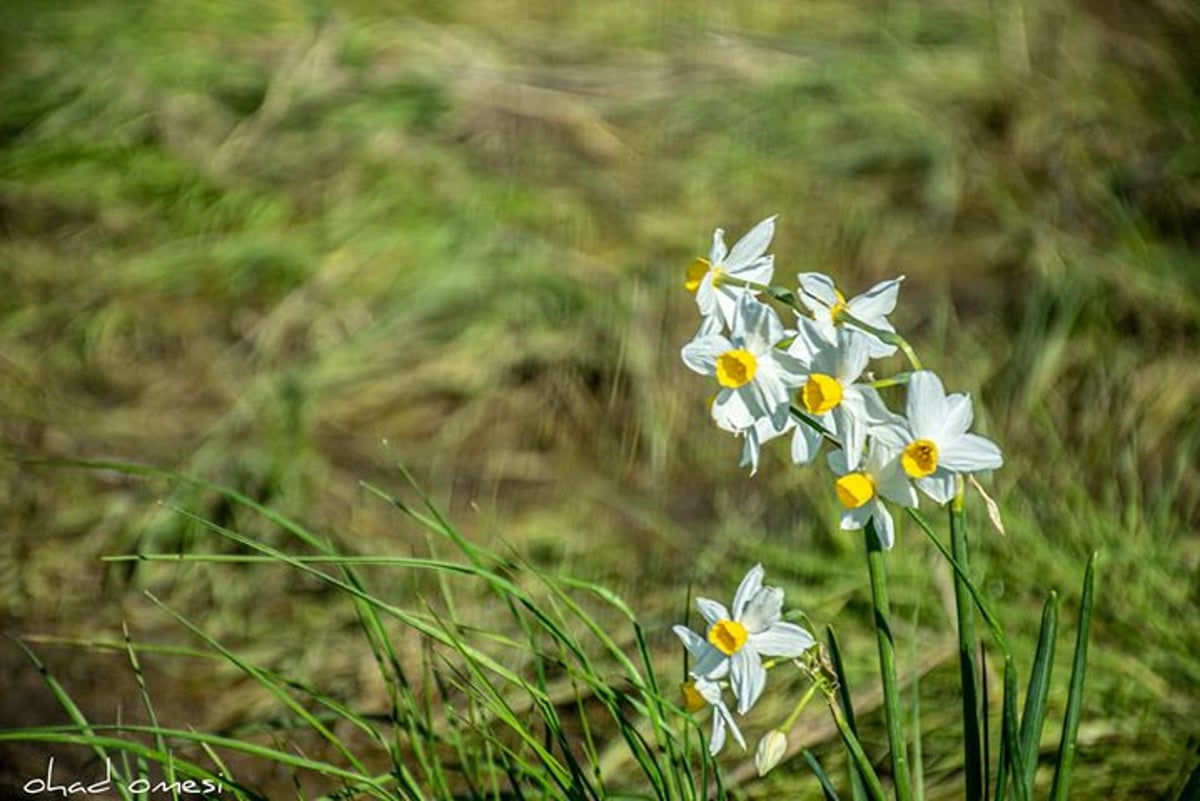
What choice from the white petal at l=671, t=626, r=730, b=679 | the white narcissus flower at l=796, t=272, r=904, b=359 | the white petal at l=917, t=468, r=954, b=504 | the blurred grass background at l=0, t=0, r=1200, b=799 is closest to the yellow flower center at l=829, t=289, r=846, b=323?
the white narcissus flower at l=796, t=272, r=904, b=359

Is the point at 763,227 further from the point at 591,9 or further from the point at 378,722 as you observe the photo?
the point at 591,9

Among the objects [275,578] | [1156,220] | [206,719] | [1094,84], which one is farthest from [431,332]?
[1094,84]

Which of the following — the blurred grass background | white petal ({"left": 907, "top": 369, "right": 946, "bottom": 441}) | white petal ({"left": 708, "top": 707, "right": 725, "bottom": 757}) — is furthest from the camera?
the blurred grass background

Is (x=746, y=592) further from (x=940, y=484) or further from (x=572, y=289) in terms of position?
(x=572, y=289)

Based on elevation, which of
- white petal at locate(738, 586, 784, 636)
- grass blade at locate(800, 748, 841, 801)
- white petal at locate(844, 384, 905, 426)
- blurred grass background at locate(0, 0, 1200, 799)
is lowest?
blurred grass background at locate(0, 0, 1200, 799)

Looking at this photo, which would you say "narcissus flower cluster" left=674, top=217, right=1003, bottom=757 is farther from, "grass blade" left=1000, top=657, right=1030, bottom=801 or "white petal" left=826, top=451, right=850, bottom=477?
"grass blade" left=1000, top=657, right=1030, bottom=801

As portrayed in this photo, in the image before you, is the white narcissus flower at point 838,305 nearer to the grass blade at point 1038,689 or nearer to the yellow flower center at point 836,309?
the yellow flower center at point 836,309

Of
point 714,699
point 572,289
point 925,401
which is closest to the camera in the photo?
point 925,401

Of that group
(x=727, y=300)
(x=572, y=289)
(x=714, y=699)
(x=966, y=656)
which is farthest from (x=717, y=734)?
(x=572, y=289)
